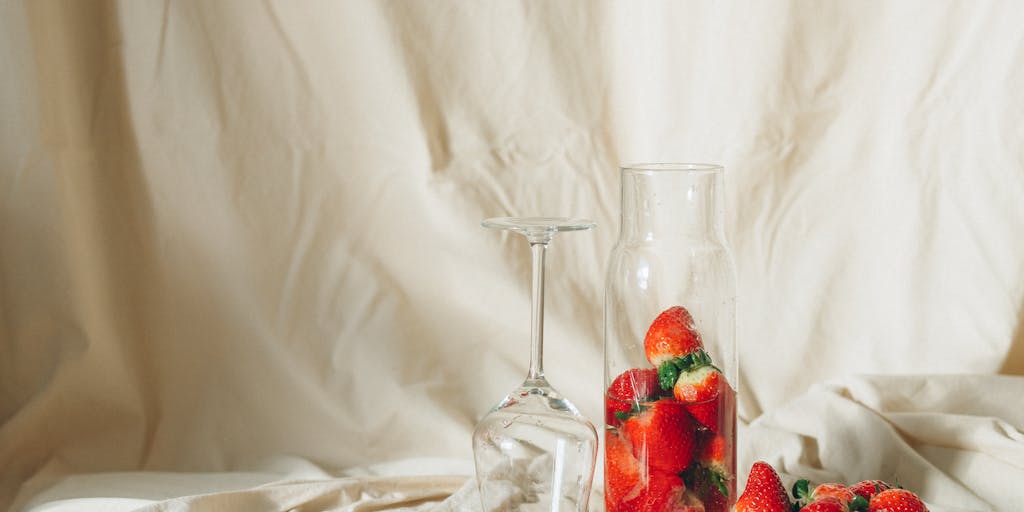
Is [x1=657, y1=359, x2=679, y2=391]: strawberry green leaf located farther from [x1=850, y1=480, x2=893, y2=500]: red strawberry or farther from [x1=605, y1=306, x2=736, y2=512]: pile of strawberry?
[x1=850, y1=480, x2=893, y2=500]: red strawberry

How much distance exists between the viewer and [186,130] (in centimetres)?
154

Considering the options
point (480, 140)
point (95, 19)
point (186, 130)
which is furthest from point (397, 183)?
point (95, 19)

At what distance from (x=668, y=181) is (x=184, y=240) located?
0.74 m

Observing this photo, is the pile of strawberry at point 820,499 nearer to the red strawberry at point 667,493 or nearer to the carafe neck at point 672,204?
the red strawberry at point 667,493

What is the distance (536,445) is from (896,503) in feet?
1.14

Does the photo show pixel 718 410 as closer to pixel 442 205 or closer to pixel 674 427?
pixel 674 427

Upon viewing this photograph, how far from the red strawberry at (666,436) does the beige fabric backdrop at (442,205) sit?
1.63 ft

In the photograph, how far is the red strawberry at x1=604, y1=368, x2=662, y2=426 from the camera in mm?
1143

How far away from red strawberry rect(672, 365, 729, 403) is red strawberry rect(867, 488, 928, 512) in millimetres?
183

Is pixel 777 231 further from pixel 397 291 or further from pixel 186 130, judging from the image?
pixel 186 130

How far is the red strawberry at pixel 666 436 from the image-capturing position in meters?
1.11

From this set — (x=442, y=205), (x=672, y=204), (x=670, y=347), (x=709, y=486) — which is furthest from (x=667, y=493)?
(x=442, y=205)

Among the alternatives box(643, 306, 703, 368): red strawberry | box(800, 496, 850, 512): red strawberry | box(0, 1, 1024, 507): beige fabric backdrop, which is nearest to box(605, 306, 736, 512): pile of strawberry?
box(643, 306, 703, 368): red strawberry

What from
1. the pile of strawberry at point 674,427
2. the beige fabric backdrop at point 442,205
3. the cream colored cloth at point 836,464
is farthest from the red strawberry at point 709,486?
the beige fabric backdrop at point 442,205
